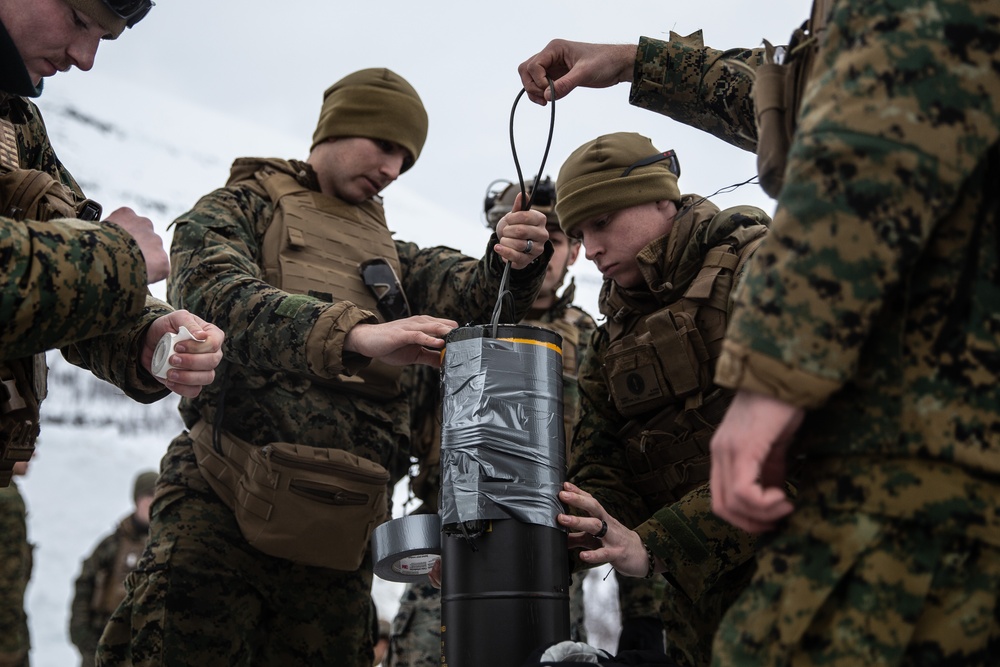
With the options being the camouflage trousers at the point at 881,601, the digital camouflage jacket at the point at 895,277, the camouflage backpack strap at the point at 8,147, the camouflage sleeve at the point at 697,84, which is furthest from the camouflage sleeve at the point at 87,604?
the digital camouflage jacket at the point at 895,277

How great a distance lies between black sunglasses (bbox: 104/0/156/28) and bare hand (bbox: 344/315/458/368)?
1.06 metres

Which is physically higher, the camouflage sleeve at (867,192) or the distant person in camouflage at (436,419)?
the distant person in camouflage at (436,419)

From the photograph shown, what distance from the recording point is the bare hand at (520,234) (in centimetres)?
314

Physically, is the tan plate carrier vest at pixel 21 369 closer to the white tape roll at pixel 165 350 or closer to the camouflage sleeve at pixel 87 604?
the white tape roll at pixel 165 350

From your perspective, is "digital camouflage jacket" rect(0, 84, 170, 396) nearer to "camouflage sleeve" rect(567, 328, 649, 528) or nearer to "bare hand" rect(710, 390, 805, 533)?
"bare hand" rect(710, 390, 805, 533)

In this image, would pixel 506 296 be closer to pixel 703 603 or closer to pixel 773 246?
pixel 703 603

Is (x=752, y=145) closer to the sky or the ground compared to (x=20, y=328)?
closer to the sky

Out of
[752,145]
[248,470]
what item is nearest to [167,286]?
[248,470]

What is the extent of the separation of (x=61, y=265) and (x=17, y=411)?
58 centimetres

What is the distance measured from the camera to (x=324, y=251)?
372 centimetres

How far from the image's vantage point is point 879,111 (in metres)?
1.48

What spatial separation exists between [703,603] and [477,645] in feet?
3.19

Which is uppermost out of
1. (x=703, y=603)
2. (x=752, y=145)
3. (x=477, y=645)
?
(x=752, y=145)

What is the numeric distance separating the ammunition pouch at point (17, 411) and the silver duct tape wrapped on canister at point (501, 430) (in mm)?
1040
